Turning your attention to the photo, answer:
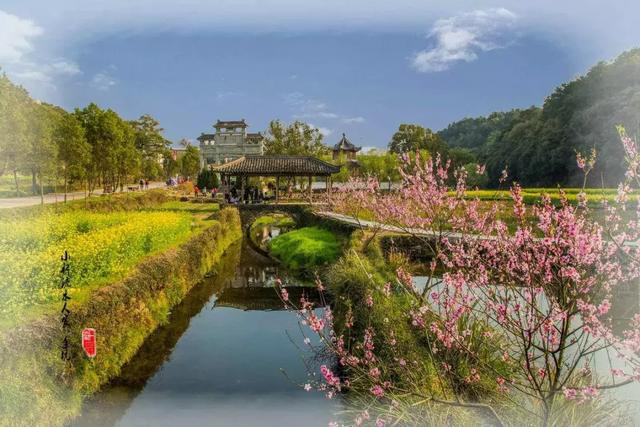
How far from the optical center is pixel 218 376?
32.2 ft

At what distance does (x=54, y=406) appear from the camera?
6898 millimetres

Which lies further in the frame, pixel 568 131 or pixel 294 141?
pixel 294 141

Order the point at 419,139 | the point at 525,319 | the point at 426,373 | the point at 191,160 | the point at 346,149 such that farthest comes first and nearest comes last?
the point at 191,160, the point at 346,149, the point at 419,139, the point at 426,373, the point at 525,319

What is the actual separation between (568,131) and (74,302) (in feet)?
46.7

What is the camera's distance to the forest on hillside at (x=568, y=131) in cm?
790

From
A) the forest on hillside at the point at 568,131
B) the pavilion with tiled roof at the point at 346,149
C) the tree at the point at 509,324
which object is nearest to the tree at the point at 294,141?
the pavilion with tiled roof at the point at 346,149

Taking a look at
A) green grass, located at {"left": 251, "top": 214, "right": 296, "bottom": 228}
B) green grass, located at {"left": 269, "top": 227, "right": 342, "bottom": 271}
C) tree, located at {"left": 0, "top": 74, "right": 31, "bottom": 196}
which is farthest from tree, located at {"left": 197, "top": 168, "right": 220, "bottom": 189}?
tree, located at {"left": 0, "top": 74, "right": 31, "bottom": 196}

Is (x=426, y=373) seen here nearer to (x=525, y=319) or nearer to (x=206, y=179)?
(x=525, y=319)

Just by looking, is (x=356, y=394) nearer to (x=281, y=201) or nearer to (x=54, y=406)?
(x=54, y=406)

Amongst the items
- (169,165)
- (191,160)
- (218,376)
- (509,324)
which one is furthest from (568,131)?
(169,165)

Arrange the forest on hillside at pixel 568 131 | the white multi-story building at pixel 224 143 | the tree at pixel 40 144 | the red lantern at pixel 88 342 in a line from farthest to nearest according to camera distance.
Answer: the white multi-story building at pixel 224 143 → the tree at pixel 40 144 → the forest on hillside at pixel 568 131 → the red lantern at pixel 88 342

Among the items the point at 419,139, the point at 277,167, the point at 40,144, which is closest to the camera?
the point at 40,144

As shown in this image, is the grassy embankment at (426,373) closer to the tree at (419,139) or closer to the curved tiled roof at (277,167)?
the curved tiled roof at (277,167)

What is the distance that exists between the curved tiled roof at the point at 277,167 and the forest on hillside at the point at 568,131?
378 inches
